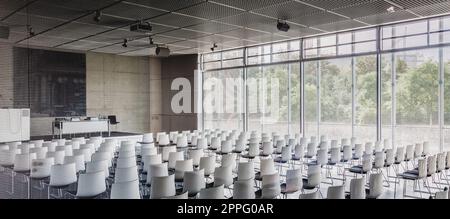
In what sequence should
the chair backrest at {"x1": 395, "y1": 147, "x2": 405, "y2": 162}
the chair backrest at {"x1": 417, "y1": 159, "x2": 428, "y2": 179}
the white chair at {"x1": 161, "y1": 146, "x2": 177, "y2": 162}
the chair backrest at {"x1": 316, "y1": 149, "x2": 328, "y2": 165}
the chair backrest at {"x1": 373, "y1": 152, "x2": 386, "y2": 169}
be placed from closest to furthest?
the chair backrest at {"x1": 417, "y1": 159, "x2": 428, "y2": 179}, the chair backrest at {"x1": 373, "y1": 152, "x2": 386, "y2": 169}, the chair backrest at {"x1": 395, "y1": 147, "x2": 405, "y2": 162}, the chair backrest at {"x1": 316, "y1": 149, "x2": 328, "y2": 165}, the white chair at {"x1": 161, "y1": 146, "x2": 177, "y2": 162}

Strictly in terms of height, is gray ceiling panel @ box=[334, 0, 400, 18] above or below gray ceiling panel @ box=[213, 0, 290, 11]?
above

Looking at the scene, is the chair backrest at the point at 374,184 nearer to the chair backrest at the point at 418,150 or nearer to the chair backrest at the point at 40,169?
the chair backrest at the point at 418,150

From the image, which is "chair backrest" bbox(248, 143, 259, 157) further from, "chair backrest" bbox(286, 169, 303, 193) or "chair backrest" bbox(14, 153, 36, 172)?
"chair backrest" bbox(14, 153, 36, 172)

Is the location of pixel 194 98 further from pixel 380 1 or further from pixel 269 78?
pixel 380 1

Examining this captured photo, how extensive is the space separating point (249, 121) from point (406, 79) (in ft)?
21.2

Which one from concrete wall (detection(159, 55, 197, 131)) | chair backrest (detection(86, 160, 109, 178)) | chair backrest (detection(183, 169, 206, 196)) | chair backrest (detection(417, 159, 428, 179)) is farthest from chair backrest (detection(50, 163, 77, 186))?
concrete wall (detection(159, 55, 197, 131))

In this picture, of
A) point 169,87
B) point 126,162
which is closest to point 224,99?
point 169,87

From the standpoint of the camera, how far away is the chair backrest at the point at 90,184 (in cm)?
532

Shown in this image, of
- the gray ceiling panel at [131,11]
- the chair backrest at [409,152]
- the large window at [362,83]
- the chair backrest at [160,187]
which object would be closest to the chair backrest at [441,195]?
the chair backrest at [160,187]

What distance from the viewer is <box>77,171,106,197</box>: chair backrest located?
5316mm

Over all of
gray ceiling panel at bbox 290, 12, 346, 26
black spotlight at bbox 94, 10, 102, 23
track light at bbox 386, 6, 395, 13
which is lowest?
black spotlight at bbox 94, 10, 102, 23

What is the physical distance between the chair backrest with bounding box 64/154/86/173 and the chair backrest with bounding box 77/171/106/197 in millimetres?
1835
